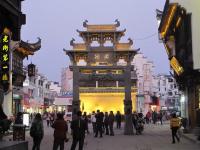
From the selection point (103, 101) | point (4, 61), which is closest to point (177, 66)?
point (4, 61)

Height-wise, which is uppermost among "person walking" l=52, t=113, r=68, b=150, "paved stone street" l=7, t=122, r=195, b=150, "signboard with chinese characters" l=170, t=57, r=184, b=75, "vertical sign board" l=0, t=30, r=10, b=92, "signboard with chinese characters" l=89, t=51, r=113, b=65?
"signboard with chinese characters" l=89, t=51, r=113, b=65

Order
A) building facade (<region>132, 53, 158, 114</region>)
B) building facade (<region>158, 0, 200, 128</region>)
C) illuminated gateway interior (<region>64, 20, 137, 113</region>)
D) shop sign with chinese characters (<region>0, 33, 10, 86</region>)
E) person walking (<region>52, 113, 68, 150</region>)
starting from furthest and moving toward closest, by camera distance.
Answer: building facade (<region>132, 53, 158, 114</region>)
illuminated gateway interior (<region>64, 20, 137, 113</region>)
building facade (<region>158, 0, 200, 128</region>)
person walking (<region>52, 113, 68, 150</region>)
shop sign with chinese characters (<region>0, 33, 10, 86</region>)

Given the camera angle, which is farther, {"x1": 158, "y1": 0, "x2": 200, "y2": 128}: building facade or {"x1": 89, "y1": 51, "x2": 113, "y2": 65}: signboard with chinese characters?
{"x1": 89, "y1": 51, "x2": 113, "y2": 65}: signboard with chinese characters

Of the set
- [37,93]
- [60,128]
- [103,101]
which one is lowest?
[60,128]

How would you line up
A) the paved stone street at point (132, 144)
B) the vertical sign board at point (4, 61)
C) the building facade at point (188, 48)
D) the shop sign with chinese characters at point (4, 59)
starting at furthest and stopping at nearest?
the building facade at point (188, 48) < the paved stone street at point (132, 144) < the shop sign with chinese characters at point (4, 59) < the vertical sign board at point (4, 61)

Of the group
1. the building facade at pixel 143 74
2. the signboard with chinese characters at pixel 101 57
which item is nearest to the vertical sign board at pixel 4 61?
the signboard with chinese characters at pixel 101 57

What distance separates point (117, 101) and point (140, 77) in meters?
32.4

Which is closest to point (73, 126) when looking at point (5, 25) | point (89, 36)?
point (5, 25)

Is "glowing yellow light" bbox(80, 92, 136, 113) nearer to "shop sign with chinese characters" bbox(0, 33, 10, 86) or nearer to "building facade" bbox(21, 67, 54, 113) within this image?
"building facade" bbox(21, 67, 54, 113)

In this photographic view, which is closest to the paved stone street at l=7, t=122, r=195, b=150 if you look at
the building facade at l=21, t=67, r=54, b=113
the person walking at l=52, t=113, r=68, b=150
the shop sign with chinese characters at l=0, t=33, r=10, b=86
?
the person walking at l=52, t=113, r=68, b=150

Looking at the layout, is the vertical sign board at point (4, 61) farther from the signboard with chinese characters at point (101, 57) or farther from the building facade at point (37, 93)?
the building facade at point (37, 93)

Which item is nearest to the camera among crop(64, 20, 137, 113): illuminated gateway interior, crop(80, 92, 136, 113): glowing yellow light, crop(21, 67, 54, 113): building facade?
crop(64, 20, 137, 113): illuminated gateway interior

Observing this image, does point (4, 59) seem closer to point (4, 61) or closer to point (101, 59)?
point (4, 61)

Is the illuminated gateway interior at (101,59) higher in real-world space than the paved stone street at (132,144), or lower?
higher
